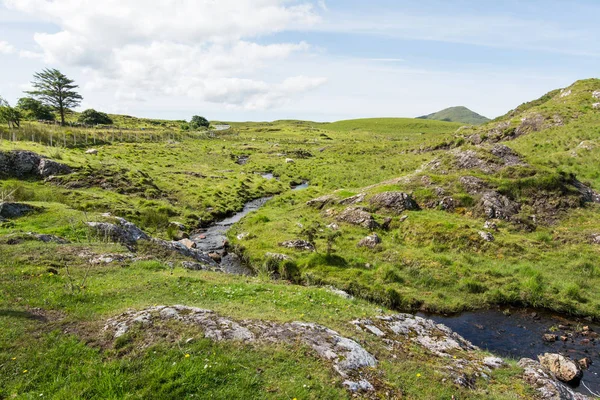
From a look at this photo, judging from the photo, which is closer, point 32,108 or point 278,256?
point 278,256

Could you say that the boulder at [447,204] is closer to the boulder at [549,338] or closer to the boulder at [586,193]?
the boulder at [586,193]

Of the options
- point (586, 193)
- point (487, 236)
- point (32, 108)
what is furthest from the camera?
point (32, 108)

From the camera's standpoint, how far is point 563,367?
1752 cm

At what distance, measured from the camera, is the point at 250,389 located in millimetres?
11148

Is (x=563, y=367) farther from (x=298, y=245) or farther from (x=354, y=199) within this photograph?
(x=354, y=199)

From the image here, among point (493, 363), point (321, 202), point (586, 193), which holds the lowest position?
point (493, 363)

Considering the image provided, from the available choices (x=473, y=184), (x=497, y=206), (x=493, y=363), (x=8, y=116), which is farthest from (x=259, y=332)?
(x=8, y=116)

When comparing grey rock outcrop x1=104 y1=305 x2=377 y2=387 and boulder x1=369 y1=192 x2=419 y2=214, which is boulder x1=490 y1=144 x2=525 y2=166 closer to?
boulder x1=369 y1=192 x2=419 y2=214

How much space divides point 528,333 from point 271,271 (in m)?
20.8

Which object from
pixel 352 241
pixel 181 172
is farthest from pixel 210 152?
pixel 352 241

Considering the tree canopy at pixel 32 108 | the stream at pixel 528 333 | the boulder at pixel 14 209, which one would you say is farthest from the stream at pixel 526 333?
the tree canopy at pixel 32 108

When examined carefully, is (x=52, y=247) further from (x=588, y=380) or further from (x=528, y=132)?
(x=528, y=132)

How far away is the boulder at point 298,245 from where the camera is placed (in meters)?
35.5

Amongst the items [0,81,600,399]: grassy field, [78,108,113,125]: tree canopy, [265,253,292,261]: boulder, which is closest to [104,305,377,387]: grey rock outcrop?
[0,81,600,399]: grassy field
